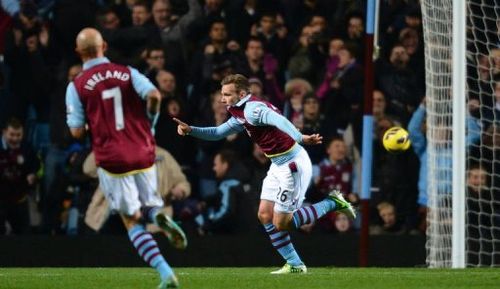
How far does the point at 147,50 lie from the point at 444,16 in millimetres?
3619

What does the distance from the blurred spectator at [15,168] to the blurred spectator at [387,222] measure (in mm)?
3987

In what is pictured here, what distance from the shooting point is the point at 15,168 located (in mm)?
15078

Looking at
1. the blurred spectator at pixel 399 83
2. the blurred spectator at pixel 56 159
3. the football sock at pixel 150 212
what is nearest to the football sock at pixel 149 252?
the football sock at pixel 150 212

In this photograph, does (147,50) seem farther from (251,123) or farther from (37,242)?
(251,123)

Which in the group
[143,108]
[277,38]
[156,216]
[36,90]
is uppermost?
[277,38]

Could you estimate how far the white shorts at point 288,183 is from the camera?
12.4 metres

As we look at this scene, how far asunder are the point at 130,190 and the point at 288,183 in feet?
8.68

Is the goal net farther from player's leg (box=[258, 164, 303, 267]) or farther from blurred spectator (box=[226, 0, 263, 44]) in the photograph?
blurred spectator (box=[226, 0, 263, 44])

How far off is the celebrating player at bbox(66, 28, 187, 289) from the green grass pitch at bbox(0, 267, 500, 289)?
648 mm

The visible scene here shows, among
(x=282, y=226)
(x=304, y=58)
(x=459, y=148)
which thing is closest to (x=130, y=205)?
(x=282, y=226)

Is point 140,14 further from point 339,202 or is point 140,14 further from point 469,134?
point 339,202

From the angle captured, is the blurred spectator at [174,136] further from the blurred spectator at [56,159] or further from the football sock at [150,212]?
the football sock at [150,212]

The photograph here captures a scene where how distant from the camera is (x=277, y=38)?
1647 centimetres

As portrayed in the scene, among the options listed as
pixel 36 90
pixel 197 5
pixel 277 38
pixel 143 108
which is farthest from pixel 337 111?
pixel 143 108
